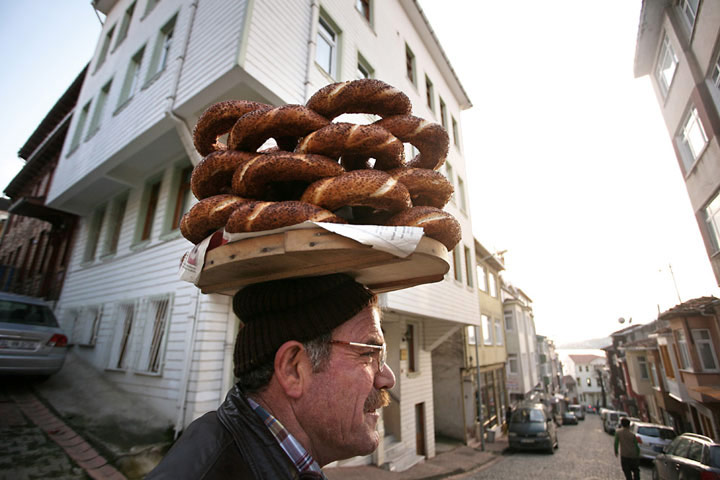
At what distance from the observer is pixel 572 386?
303ft

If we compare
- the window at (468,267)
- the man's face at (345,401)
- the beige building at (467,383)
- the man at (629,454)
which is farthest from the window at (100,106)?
the man at (629,454)

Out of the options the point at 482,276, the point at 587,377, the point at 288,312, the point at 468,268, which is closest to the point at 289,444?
the point at 288,312

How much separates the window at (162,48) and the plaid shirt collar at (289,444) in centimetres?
1039

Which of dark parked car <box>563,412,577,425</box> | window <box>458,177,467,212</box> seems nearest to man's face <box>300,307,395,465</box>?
window <box>458,177,467,212</box>

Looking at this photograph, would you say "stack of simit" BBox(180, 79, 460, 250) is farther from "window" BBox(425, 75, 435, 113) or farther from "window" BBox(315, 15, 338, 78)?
"window" BBox(425, 75, 435, 113)

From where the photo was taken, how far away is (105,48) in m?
12.9

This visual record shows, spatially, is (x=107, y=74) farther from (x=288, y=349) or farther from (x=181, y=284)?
(x=288, y=349)

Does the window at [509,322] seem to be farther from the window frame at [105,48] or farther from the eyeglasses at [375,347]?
the window frame at [105,48]

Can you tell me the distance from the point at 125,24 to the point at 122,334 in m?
11.5

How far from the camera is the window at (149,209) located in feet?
28.9

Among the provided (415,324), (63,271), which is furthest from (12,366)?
(415,324)

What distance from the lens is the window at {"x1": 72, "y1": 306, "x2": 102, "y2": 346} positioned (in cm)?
888

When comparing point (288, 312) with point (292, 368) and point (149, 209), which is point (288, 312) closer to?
point (292, 368)

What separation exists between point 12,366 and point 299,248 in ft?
27.5
